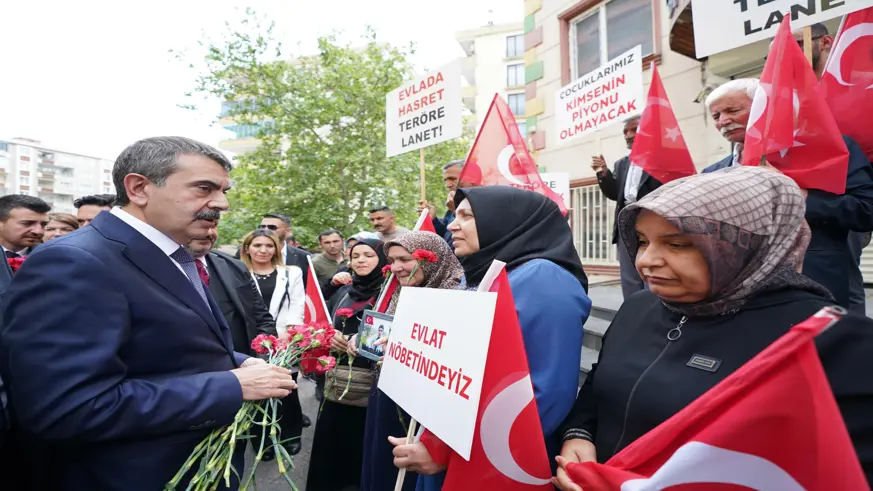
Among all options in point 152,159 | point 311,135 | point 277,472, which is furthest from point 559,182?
point 311,135

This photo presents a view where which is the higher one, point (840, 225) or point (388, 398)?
point (840, 225)

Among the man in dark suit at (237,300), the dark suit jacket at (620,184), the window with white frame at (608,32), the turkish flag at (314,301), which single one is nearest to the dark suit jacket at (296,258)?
the turkish flag at (314,301)

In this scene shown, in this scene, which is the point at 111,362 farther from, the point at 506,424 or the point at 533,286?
the point at 533,286

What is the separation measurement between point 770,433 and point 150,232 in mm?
1859

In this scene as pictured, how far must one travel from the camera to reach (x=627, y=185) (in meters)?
4.19

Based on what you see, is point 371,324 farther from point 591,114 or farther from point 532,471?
point 591,114

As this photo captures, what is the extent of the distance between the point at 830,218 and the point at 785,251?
1.29 metres

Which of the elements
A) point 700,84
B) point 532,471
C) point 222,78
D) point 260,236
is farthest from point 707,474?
point 222,78

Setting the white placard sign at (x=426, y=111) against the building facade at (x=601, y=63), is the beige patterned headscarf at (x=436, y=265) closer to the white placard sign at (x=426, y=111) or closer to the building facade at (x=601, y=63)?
the white placard sign at (x=426, y=111)

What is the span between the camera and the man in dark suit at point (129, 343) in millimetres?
1359

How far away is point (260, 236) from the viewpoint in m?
4.74

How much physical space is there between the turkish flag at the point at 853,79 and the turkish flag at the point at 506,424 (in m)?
2.47

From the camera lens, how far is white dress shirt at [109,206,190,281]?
1640mm

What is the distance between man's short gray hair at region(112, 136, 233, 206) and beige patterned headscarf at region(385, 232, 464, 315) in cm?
152
